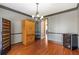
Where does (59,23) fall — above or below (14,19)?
below

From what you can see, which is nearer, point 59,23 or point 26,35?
point 59,23

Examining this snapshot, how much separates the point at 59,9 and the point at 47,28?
733mm

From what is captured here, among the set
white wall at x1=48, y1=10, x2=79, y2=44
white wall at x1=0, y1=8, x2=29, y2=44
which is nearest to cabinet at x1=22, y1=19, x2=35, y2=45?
white wall at x1=0, y1=8, x2=29, y2=44

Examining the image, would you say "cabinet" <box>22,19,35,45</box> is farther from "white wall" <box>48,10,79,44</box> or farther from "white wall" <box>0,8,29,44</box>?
"white wall" <box>48,10,79,44</box>

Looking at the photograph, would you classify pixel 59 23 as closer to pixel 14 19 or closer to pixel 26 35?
pixel 26 35

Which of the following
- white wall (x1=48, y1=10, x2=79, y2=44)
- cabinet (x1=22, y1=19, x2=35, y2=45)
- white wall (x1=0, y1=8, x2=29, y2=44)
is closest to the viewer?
white wall (x1=0, y1=8, x2=29, y2=44)

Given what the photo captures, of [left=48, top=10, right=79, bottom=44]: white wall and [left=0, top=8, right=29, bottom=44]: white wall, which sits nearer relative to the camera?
[left=0, top=8, right=29, bottom=44]: white wall

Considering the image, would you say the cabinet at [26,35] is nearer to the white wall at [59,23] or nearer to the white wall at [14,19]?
the white wall at [14,19]

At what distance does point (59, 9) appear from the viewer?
9.10ft

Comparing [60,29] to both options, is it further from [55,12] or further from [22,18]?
[22,18]

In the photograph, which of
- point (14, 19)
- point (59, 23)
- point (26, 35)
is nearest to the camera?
point (14, 19)

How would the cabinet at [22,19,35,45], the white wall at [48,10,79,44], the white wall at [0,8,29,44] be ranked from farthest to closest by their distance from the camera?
the cabinet at [22,19,35,45]
the white wall at [48,10,79,44]
the white wall at [0,8,29,44]

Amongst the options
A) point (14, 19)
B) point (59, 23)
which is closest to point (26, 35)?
point (14, 19)

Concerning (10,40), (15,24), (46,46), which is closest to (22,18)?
(15,24)
